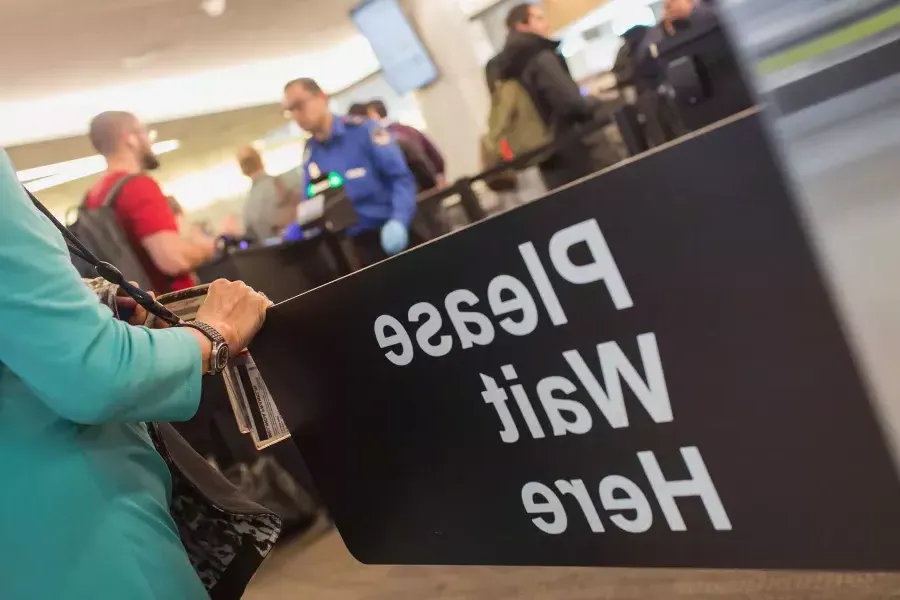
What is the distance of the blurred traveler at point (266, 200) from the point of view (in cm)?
462

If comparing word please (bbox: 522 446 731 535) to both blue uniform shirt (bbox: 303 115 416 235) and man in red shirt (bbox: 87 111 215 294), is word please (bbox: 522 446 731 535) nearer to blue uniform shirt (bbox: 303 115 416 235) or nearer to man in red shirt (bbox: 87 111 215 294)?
man in red shirt (bbox: 87 111 215 294)

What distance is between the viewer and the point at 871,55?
1.02m

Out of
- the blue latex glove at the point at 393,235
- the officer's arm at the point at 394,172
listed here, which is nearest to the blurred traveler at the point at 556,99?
the officer's arm at the point at 394,172

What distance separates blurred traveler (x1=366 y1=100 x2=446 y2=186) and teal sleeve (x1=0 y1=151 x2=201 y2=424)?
3.29 meters

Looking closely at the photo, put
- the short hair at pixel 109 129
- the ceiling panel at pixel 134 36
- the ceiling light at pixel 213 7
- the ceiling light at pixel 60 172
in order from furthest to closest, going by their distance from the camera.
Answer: the ceiling light at pixel 60 172, the ceiling light at pixel 213 7, the ceiling panel at pixel 134 36, the short hair at pixel 109 129

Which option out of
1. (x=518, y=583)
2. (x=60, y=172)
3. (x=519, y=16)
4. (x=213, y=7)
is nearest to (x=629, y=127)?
(x=519, y=16)

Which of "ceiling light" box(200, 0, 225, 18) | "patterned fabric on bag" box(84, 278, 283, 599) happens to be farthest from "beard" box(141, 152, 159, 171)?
"ceiling light" box(200, 0, 225, 18)

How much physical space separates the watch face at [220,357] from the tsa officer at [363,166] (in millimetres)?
2061

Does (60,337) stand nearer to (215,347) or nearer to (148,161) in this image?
(215,347)

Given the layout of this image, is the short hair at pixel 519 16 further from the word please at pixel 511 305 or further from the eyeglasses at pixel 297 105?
the word please at pixel 511 305

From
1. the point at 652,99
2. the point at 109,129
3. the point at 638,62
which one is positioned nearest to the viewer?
the point at 109,129

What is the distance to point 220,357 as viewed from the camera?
3.10 ft

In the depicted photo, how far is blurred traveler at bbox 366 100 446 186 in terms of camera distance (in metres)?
4.18

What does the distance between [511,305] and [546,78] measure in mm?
2961
